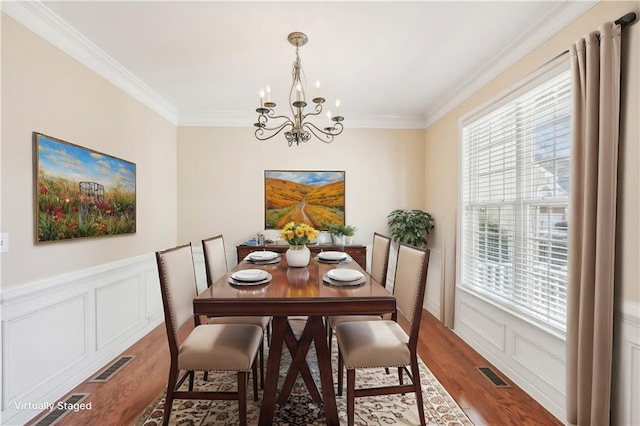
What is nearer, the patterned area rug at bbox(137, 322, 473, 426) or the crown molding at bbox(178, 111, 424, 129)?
the patterned area rug at bbox(137, 322, 473, 426)

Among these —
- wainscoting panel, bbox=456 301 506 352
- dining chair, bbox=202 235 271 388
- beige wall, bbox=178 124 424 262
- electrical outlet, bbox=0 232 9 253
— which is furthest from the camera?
beige wall, bbox=178 124 424 262

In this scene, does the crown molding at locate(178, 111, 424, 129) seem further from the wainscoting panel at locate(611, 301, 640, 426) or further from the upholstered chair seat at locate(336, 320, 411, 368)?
the wainscoting panel at locate(611, 301, 640, 426)

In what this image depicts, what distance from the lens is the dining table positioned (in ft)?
5.39

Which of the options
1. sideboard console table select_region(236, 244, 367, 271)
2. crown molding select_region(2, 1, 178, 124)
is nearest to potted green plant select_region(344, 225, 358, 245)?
sideboard console table select_region(236, 244, 367, 271)

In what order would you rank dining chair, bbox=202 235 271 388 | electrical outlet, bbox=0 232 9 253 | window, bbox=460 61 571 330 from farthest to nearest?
dining chair, bbox=202 235 271 388
window, bbox=460 61 571 330
electrical outlet, bbox=0 232 9 253

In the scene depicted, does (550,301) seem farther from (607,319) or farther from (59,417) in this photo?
(59,417)

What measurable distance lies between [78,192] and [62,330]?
1.04 metres

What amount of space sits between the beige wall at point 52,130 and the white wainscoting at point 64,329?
0.12 m

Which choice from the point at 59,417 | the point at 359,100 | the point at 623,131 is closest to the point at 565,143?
the point at 623,131

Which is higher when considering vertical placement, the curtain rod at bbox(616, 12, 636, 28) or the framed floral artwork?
the curtain rod at bbox(616, 12, 636, 28)

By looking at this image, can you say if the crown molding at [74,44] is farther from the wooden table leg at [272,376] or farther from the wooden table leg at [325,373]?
the wooden table leg at [325,373]

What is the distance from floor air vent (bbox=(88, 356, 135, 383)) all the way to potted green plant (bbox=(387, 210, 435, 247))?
10.4 ft

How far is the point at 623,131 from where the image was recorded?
165 centimetres

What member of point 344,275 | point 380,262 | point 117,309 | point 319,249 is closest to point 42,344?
point 117,309
